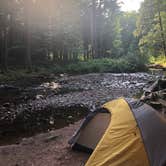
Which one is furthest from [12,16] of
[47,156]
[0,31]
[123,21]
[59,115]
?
[123,21]

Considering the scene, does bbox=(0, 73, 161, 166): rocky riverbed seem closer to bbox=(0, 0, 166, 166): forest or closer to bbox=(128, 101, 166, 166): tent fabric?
bbox=(0, 0, 166, 166): forest

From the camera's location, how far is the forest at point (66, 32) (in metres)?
26.8

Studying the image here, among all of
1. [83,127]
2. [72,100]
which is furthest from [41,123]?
[72,100]

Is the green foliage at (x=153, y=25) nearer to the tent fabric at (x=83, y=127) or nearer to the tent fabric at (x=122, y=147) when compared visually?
the tent fabric at (x=83, y=127)

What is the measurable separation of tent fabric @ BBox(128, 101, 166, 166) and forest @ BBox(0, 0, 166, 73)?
19.8 metres

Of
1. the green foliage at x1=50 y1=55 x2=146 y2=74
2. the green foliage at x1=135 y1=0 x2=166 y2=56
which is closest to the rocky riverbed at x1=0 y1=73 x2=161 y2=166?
the green foliage at x1=50 y1=55 x2=146 y2=74

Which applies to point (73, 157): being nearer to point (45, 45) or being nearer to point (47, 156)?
point (47, 156)

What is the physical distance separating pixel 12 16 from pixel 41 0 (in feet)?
18.1

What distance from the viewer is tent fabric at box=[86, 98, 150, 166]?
480 cm

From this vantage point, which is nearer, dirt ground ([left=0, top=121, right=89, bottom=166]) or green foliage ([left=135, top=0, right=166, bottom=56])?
dirt ground ([left=0, top=121, right=89, bottom=166])

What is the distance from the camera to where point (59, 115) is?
10.6 metres

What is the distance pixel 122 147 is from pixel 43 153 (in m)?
2.37

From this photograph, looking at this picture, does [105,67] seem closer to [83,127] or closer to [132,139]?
[83,127]

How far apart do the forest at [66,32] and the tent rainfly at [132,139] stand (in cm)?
1972
